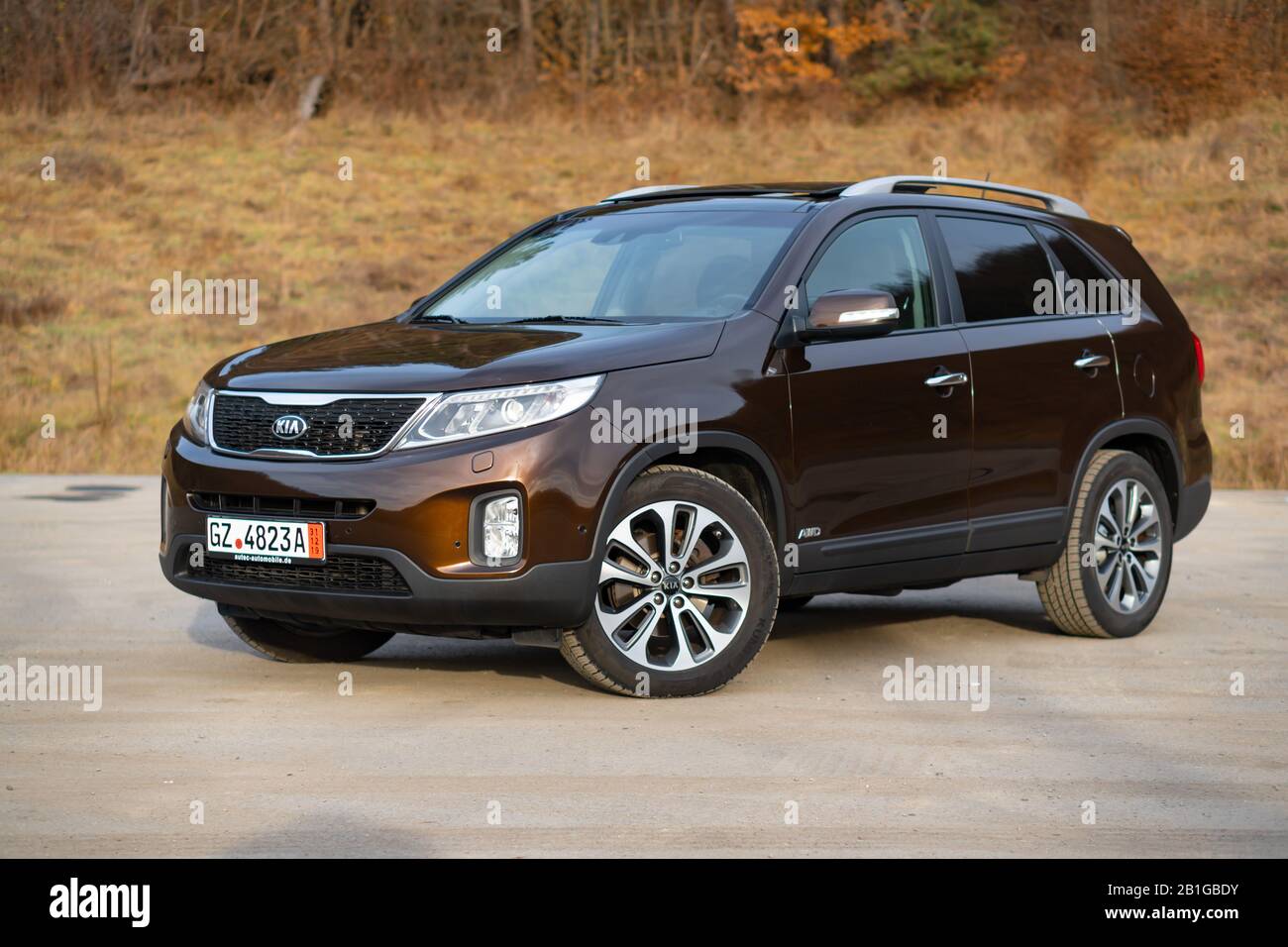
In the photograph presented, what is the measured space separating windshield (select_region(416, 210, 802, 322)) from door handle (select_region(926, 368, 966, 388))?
0.81m

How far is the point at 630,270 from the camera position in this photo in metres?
7.64

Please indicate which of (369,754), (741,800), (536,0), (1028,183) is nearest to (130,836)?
(369,754)

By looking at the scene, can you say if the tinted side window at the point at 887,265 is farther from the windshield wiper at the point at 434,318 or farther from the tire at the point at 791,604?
the tire at the point at 791,604

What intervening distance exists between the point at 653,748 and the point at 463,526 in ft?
3.22

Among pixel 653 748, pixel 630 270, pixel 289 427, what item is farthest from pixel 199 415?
pixel 653 748

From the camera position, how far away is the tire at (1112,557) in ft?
27.4

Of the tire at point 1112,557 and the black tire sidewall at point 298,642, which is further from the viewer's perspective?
the tire at point 1112,557

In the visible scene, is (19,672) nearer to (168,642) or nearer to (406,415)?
(168,642)

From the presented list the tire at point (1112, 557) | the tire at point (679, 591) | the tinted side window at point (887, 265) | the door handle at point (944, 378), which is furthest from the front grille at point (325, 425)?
the tire at point (1112, 557)

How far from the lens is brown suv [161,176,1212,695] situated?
635 cm

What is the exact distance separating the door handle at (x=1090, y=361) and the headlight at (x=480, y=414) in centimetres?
286

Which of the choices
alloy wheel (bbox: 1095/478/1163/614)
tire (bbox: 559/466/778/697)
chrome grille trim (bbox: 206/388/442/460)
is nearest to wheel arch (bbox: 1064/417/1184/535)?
alloy wheel (bbox: 1095/478/1163/614)

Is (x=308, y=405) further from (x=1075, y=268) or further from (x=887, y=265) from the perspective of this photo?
(x=1075, y=268)

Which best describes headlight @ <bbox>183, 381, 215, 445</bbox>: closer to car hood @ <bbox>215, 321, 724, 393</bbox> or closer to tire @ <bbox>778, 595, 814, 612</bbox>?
car hood @ <bbox>215, 321, 724, 393</bbox>
